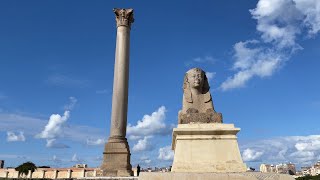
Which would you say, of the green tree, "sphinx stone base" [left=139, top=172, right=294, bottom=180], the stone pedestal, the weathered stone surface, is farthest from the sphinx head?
the green tree

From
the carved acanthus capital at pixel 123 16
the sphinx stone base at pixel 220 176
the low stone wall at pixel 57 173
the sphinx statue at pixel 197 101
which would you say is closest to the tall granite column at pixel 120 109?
the carved acanthus capital at pixel 123 16

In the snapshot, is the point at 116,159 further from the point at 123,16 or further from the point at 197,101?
the point at 197,101

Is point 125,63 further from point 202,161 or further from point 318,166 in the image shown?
point 318,166

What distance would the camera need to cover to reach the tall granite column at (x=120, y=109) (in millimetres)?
20047

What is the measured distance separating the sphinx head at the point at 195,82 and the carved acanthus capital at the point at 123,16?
14.8m

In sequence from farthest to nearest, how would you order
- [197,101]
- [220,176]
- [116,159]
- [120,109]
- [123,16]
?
1. [123,16]
2. [120,109]
3. [116,159]
4. [197,101]
5. [220,176]

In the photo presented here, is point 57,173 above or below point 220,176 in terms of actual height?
above

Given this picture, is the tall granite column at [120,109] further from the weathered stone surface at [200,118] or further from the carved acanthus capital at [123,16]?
the weathered stone surface at [200,118]

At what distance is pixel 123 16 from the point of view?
23.9m

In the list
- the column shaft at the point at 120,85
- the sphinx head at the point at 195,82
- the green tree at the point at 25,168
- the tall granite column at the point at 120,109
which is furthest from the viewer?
the green tree at the point at 25,168

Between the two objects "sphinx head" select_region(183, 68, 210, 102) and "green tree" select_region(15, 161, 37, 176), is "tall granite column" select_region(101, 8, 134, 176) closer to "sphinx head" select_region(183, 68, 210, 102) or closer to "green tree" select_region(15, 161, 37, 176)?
"sphinx head" select_region(183, 68, 210, 102)

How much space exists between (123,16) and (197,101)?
15.7 meters

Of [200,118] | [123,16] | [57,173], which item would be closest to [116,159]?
[123,16]

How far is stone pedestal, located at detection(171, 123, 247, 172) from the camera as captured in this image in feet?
28.7
